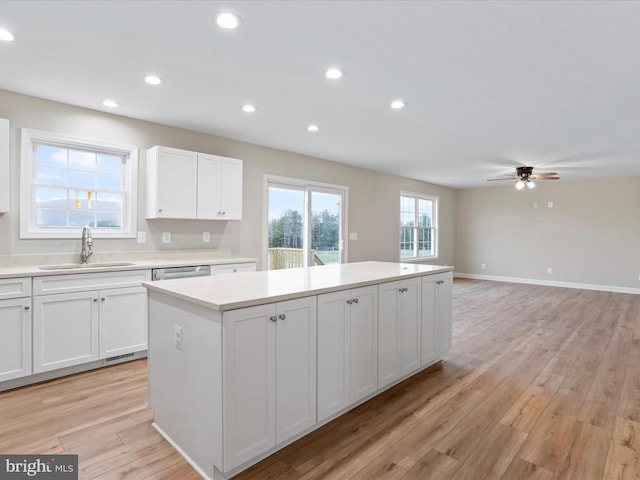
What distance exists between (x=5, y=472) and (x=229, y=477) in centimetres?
112

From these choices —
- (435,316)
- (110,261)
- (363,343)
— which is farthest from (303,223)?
(363,343)

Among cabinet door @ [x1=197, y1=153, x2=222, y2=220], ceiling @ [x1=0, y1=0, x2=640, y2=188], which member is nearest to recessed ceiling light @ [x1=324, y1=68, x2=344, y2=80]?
ceiling @ [x1=0, y1=0, x2=640, y2=188]

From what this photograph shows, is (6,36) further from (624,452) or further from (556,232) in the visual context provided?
(556,232)

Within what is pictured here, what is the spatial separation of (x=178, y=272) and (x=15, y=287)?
46.9 inches

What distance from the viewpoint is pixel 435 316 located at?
10.2 ft

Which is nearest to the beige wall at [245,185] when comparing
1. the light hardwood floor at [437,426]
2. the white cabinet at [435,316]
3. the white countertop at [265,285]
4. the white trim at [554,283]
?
the light hardwood floor at [437,426]

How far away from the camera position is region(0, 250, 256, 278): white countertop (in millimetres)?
2767

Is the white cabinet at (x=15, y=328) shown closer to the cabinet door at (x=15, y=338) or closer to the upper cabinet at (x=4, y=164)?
the cabinet door at (x=15, y=338)

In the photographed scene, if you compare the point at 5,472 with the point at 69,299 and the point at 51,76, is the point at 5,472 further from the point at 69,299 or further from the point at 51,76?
the point at 51,76

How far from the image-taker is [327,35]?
2.12 metres

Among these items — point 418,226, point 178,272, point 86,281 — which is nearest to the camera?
point 86,281

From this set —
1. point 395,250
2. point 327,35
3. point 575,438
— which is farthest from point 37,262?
point 395,250

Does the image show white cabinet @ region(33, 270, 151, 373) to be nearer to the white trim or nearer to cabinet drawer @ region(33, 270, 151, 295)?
cabinet drawer @ region(33, 270, 151, 295)

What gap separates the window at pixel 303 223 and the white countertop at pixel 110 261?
3.32 ft
